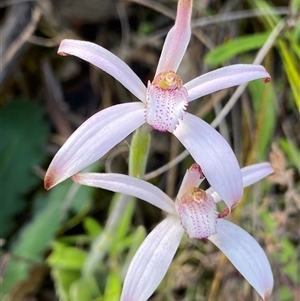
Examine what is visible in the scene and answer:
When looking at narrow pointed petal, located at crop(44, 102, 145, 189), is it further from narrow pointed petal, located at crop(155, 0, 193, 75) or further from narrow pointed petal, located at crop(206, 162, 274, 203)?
narrow pointed petal, located at crop(206, 162, 274, 203)

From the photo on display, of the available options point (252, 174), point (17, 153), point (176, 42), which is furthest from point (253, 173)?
point (17, 153)

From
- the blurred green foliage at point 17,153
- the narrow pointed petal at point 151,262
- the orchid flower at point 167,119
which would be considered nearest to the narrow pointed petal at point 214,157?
the orchid flower at point 167,119

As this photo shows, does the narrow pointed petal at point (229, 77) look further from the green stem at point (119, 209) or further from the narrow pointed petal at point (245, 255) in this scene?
the narrow pointed petal at point (245, 255)

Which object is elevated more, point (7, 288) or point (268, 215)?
point (268, 215)

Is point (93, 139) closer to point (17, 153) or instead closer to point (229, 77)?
point (229, 77)

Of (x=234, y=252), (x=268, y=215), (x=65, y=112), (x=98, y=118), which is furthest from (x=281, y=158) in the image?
(x=65, y=112)

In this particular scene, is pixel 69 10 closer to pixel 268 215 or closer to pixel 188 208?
pixel 268 215
